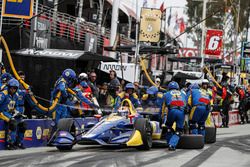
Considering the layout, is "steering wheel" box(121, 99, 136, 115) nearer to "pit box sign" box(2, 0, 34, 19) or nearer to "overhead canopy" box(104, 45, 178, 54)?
"pit box sign" box(2, 0, 34, 19)

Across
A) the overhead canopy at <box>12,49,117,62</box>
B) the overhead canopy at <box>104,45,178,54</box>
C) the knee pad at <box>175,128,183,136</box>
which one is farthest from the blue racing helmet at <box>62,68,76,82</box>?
the overhead canopy at <box>104,45,178,54</box>

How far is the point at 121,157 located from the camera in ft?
41.4

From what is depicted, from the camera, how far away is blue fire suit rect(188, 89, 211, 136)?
Result: 1609 cm

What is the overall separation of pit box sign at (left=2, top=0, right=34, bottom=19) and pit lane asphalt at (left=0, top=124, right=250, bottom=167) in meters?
3.43

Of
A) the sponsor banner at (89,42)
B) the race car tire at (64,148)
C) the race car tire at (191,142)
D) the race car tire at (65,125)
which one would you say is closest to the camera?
the race car tire at (64,148)

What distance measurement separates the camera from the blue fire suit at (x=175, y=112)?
14648 millimetres

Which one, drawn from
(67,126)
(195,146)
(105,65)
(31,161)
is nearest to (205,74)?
(105,65)

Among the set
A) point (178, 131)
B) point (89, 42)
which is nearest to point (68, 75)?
point (178, 131)

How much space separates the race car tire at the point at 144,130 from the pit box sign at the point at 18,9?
411cm

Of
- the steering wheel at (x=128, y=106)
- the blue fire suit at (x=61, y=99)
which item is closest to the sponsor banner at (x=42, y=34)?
the blue fire suit at (x=61, y=99)

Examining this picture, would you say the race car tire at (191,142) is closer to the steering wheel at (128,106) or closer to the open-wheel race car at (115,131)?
the open-wheel race car at (115,131)

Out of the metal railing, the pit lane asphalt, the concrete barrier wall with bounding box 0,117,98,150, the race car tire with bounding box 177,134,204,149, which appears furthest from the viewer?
the metal railing

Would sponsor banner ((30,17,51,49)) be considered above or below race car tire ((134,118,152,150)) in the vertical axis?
above

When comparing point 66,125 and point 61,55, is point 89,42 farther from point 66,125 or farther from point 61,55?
point 66,125
